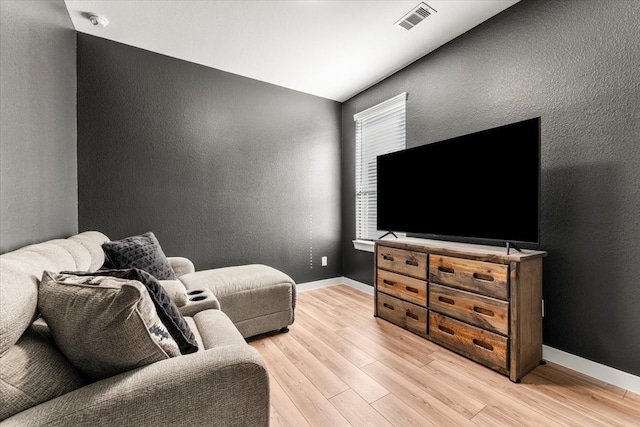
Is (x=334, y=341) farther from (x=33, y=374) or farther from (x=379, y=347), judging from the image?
(x=33, y=374)

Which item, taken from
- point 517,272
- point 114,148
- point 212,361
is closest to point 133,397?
point 212,361

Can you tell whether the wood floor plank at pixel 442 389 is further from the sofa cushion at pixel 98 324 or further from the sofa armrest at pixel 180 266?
the sofa armrest at pixel 180 266

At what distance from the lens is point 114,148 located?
8.37 ft

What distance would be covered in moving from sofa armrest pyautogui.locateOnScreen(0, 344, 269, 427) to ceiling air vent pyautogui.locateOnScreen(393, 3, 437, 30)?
102 inches

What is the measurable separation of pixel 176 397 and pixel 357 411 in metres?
1.08

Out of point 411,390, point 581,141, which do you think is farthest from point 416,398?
point 581,141

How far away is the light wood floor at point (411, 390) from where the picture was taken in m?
1.42

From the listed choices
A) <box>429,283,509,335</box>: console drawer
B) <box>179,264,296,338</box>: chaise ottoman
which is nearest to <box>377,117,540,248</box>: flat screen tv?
<box>429,283,509,335</box>: console drawer

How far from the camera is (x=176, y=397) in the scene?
30.5 inches

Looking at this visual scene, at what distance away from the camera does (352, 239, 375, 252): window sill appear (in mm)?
3443

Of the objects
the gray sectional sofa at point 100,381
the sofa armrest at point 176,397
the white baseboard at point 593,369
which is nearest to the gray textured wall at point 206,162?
the gray sectional sofa at point 100,381

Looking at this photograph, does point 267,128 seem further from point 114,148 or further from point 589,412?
point 589,412

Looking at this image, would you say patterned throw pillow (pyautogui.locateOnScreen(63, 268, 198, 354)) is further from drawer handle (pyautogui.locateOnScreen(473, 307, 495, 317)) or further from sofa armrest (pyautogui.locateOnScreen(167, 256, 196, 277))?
drawer handle (pyautogui.locateOnScreen(473, 307, 495, 317))

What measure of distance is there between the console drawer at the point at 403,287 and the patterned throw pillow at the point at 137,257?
6.09 ft
